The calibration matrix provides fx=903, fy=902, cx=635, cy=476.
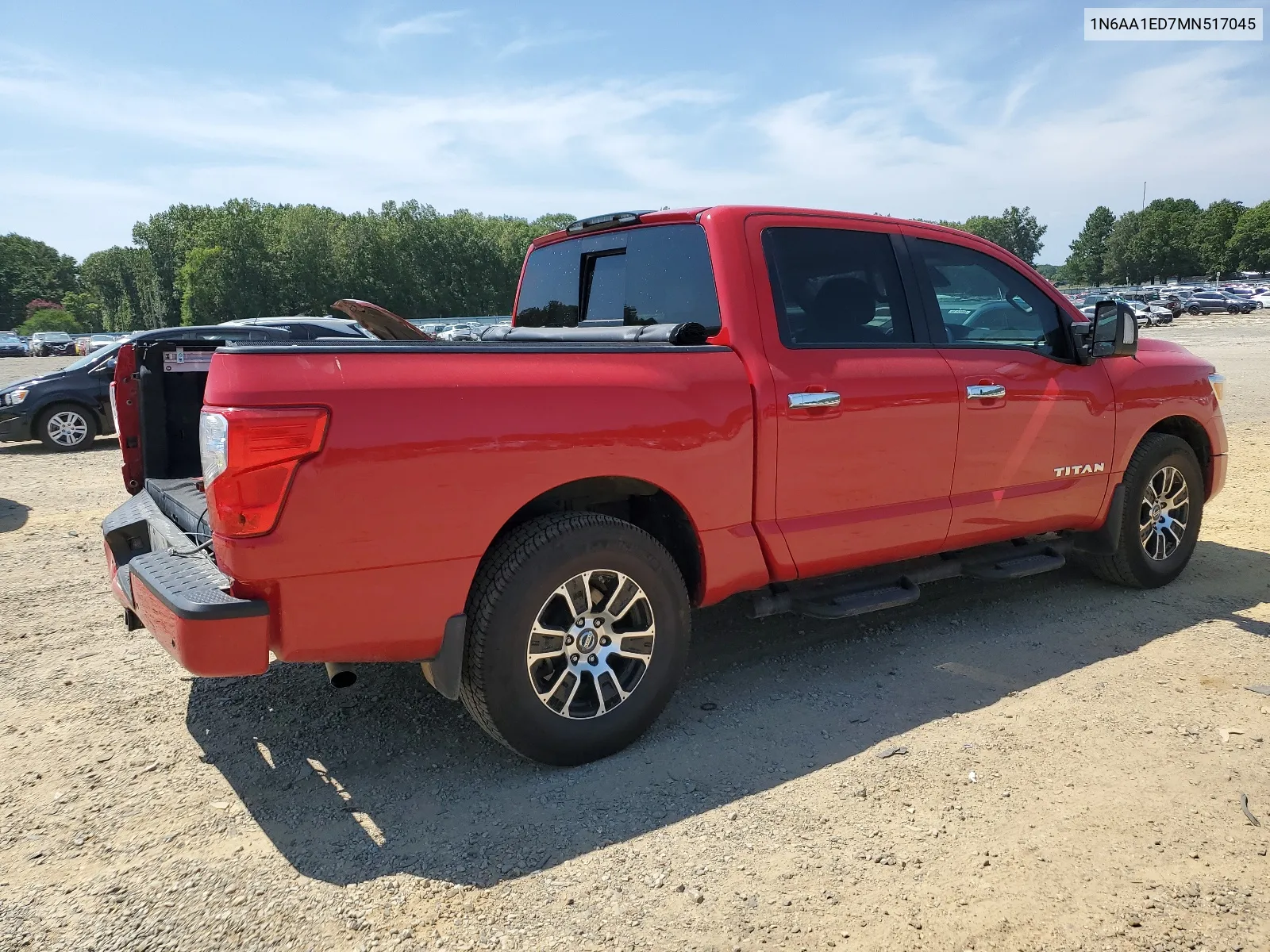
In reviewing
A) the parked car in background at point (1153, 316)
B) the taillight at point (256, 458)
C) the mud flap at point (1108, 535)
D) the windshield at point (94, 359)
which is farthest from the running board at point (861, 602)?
the parked car in background at point (1153, 316)

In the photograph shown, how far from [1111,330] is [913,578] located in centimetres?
168

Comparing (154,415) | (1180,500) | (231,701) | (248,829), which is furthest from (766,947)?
(1180,500)

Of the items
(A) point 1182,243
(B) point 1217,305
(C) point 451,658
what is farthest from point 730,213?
(A) point 1182,243

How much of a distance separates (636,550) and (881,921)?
55.0 inches

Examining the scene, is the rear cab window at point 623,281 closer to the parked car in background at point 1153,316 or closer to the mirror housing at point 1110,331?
the mirror housing at point 1110,331

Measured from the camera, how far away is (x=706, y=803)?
303 cm

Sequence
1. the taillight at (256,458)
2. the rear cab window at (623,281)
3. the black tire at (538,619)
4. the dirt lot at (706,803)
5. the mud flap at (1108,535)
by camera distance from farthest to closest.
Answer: the mud flap at (1108,535) < the rear cab window at (623,281) < the black tire at (538,619) < the taillight at (256,458) < the dirt lot at (706,803)

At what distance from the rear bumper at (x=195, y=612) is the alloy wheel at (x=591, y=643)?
2.91 ft

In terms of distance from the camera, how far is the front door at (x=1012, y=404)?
166 inches

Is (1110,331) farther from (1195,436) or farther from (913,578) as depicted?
(913,578)

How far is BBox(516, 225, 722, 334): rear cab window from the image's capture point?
147 inches

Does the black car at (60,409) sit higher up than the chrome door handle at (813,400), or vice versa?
the chrome door handle at (813,400)

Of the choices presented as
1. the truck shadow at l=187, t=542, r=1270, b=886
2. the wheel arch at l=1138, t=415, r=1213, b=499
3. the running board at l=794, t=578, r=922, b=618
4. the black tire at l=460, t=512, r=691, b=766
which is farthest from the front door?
the black tire at l=460, t=512, r=691, b=766

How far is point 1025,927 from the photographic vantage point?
240 centimetres
